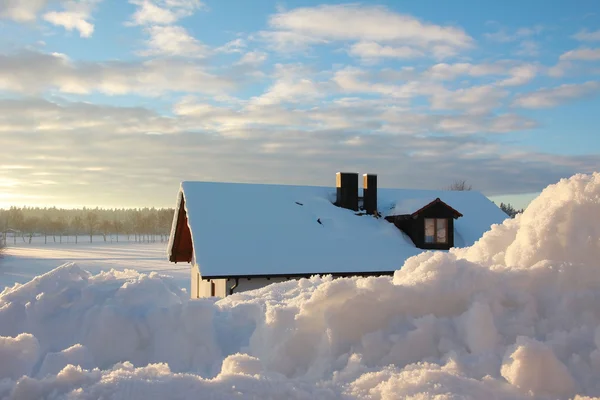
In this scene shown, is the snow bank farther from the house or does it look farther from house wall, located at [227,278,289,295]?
the house

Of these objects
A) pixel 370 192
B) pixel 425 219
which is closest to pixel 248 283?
pixel 370 192

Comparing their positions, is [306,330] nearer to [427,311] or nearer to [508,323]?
[427,311]

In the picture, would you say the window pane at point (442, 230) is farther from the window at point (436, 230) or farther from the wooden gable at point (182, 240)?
the wooden gable at point (182, 240)

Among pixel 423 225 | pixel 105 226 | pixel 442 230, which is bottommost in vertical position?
pixel 105 226

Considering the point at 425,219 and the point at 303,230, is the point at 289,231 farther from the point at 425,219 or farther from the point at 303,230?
the point at 425,219

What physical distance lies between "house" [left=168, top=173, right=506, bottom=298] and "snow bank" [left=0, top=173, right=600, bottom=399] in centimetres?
1136

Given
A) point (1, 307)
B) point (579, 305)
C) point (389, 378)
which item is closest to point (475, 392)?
point (389, 378)

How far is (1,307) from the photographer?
152 inches

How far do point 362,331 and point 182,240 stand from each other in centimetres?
1759

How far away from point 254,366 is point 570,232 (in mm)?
2332

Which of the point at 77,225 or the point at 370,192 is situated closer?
the point at 370,192

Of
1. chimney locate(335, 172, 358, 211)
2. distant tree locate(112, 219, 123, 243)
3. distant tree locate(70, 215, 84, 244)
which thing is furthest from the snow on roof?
distant tree locate(112, 219, 123, 243)

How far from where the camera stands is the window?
64.9 ft

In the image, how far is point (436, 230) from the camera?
19.8m
